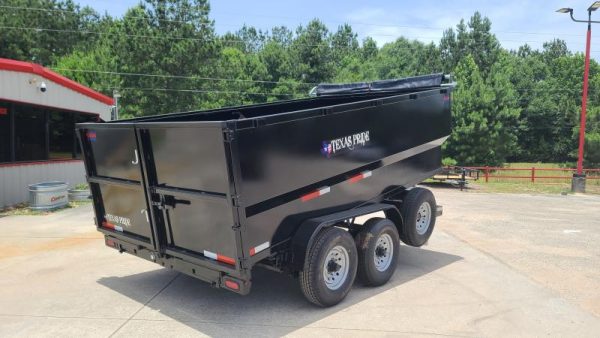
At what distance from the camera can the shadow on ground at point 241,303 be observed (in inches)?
190

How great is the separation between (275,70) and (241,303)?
144 ft

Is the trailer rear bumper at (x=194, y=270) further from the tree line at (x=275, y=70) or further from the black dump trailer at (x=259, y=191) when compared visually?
the tree line at (x=275, y=70)

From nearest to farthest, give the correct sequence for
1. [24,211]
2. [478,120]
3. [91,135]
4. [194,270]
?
[194,270] < [91,135] < [24,211] < [478,120]

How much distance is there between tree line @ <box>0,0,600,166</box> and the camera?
108 feet

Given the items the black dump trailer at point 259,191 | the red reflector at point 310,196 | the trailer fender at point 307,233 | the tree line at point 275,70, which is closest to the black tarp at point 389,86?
the black dump trailer at point 259,191

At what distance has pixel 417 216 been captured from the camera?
7168 millimetres

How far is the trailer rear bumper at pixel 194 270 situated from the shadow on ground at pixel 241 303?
17.3 inches

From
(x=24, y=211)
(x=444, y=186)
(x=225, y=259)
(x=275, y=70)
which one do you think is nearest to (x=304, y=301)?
(x=225, y=259)

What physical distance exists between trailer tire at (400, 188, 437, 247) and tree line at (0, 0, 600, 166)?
26.5 m

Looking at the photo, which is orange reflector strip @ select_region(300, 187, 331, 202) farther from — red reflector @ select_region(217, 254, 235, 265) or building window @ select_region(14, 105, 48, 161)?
building window @ select_region(14, 105, 48, 161)

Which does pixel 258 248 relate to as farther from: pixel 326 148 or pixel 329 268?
pixel 326 148

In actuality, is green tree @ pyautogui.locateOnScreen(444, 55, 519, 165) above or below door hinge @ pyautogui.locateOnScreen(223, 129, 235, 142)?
below

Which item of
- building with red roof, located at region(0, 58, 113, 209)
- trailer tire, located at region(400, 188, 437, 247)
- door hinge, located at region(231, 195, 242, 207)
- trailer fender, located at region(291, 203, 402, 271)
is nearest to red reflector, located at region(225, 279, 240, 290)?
trailer fender, located at region(291, 203, 402, 271)

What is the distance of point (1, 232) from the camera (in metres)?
9.07
